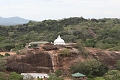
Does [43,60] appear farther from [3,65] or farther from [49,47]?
[3,65]

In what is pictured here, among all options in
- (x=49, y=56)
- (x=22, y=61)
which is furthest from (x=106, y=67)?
(x=22, y=61)

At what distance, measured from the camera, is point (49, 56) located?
40.2 metres

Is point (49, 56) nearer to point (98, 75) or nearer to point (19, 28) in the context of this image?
point (98, 75)

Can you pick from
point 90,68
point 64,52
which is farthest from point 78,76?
point 64,52

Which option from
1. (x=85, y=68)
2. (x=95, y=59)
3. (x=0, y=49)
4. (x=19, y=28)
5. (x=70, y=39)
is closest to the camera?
(x=85, y=68)

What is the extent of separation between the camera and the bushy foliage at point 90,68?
3797 cm

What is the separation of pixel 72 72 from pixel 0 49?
2855 centimetres

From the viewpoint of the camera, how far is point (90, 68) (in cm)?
3788

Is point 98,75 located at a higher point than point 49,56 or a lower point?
lower

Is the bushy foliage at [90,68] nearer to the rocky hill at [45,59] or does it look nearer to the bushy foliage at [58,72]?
the rocky hill at [45,59]

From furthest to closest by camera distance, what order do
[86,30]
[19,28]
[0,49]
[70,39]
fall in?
[19,28] → [86,30] → [70,39] → [0,49]

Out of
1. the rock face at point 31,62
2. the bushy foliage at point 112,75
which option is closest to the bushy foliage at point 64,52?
the rock face at point 31,62

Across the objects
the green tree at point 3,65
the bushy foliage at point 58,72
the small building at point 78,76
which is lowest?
the small building at point 78,76

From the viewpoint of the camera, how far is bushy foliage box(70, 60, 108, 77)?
38.0 meters
